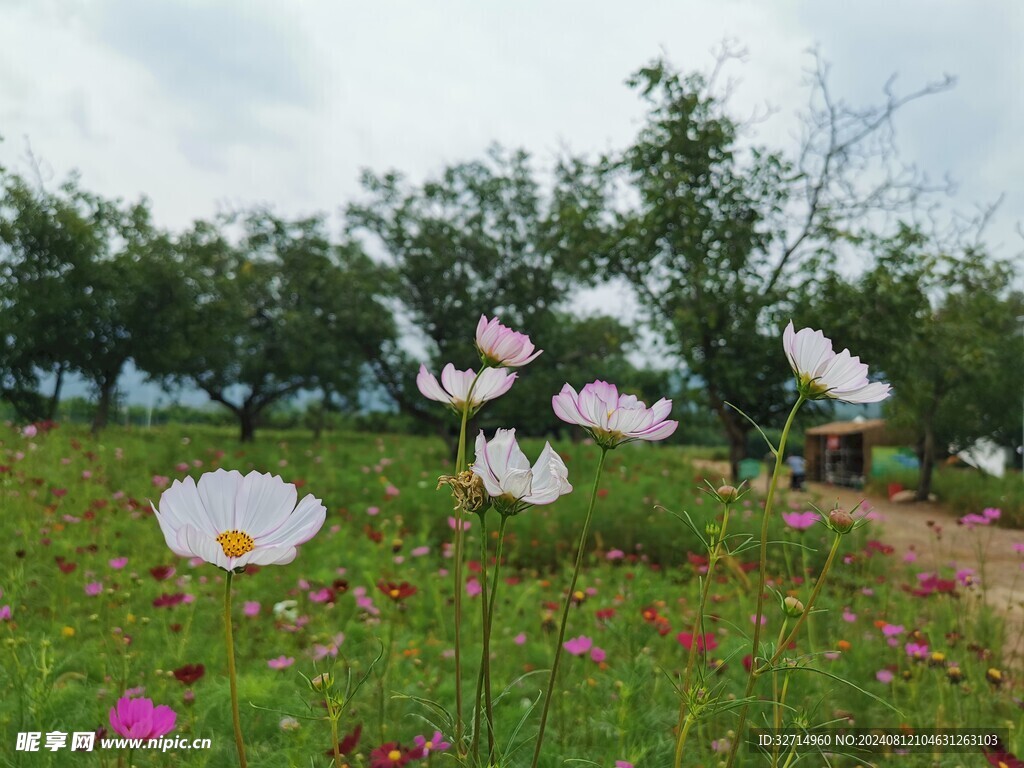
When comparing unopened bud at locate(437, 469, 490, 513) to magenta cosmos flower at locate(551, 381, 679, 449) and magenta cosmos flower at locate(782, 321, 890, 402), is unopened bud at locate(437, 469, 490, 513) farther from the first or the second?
magenta cosmos flower at locate(782, 321, 890, 402)

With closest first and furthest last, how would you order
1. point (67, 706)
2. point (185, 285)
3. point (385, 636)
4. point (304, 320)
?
point (67, 706) → point (385, 636) → point (185, 285) → point (304, 320)

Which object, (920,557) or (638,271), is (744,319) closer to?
(638,271)

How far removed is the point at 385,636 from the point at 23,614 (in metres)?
1.26

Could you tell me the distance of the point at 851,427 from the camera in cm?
1647

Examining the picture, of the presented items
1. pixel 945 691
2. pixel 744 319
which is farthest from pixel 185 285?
pixel 945 691

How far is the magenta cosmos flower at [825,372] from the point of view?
764 millimetres

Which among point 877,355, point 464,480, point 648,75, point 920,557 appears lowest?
point 920,557

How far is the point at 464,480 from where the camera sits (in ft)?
2.18

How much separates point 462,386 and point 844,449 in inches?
702

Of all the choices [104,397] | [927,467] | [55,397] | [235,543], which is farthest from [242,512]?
[55,397]

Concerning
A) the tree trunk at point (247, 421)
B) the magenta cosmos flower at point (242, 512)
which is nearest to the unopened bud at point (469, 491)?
the magenta cosmos flower at point (242, 512)

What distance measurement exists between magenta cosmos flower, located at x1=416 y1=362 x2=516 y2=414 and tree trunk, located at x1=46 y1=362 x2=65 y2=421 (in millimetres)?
12606

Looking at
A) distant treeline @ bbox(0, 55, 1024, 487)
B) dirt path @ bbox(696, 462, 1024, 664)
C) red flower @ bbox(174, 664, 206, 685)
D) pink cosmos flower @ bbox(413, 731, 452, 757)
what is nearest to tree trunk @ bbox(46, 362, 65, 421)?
distant treeline @ bbox(0, 55, 1024, 487)

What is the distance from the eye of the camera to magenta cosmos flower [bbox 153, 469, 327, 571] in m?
0.67
